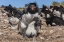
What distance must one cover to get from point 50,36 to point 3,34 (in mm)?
1967

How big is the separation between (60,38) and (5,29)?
322 centimetres

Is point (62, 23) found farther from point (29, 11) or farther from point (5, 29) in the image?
point (29, 11)

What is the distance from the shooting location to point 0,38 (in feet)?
31.8

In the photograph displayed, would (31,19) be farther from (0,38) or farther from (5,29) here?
(5,29)

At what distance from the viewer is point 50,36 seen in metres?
10.1

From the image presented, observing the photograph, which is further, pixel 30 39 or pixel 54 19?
pixel 54 19

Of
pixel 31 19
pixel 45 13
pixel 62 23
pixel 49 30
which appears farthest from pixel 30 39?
pixel 45 13

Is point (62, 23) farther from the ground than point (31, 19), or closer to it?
closer to it

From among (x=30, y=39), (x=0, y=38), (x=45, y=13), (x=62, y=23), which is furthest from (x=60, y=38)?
(x=45, y=13)

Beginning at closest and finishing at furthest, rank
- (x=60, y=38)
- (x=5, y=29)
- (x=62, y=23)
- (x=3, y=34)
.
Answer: (x=60, y=38), (x=3, y=34), (x=5, y=29), (x=62, y=23)

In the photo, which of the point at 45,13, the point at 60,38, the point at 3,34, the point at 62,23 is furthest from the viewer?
the point at 45,13

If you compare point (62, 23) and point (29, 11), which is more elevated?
point (29, 11)

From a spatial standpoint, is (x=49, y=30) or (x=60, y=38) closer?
(x=60, y=38)

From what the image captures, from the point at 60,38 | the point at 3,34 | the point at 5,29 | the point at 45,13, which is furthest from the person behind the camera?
the point at 45,13
